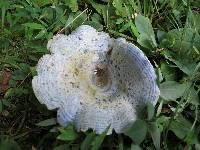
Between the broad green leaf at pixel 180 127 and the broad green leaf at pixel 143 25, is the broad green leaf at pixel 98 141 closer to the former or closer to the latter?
the broad green leaf at pixel 180 127

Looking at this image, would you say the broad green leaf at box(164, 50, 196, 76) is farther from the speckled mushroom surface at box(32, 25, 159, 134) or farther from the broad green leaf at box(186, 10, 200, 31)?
the speckled mushroom surface at box(32, 25, 159, 134)

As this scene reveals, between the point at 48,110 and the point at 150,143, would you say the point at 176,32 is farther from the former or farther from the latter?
the point at 48,110

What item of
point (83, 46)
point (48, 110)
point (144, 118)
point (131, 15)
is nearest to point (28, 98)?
point (48, 110)

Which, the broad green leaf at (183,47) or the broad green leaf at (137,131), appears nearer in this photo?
the broad green leaf at (137,131)

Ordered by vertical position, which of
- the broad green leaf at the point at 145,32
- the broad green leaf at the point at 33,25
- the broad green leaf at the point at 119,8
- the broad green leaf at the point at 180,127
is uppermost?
the broad green leaf at the point at 119,8

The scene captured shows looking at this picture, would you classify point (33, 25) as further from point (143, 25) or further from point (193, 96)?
point (193, 96)

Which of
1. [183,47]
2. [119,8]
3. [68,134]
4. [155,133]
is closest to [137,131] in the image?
[155,133]

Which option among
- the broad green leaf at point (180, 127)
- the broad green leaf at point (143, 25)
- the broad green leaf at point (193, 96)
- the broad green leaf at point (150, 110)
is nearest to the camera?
the broad green leaf at point (150, 110)

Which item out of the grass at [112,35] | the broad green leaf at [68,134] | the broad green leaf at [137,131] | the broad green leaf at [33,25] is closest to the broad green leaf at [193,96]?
the grass at [112,35]
